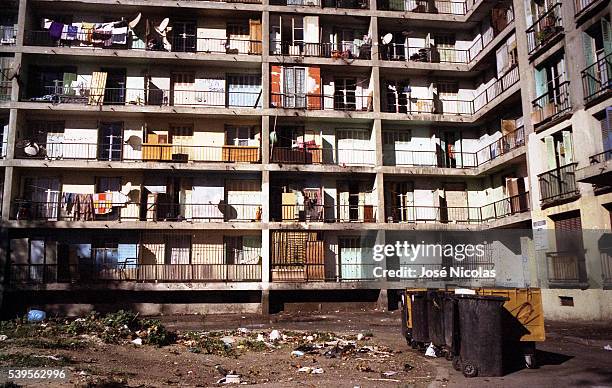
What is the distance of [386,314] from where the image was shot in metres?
25.8

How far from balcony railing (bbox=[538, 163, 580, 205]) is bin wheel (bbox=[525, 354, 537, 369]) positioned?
433 inches

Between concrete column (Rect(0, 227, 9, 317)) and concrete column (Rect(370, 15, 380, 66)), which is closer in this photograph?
→ concrete column (Rect(0, 227, 9, 317))

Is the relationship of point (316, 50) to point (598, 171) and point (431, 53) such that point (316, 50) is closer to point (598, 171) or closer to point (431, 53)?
point (431, 53)

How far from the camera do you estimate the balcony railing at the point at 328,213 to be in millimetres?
27688

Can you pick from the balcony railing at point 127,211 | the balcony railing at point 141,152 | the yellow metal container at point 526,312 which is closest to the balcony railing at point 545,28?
the balcony railing at point 141,152

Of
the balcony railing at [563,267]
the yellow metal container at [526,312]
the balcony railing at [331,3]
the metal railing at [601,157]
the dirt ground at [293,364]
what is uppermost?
the balcony railing at [331,3]

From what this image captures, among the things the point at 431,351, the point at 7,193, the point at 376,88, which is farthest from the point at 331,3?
the point at 431,351

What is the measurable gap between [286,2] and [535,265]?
19606mm

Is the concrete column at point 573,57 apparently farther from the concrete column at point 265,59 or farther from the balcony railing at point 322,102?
the concrete column at point 265,59

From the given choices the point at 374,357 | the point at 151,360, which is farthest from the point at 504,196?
the point at 151,360

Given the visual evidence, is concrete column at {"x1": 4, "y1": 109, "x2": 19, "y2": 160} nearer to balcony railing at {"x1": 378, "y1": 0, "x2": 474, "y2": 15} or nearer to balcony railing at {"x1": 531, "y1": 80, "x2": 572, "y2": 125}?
balcony railing at {"x1": 378, "y1": 0, "x2": 474, "y2": 15}

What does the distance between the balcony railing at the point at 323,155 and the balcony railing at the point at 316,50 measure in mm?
5320

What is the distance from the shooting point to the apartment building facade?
26328 mm

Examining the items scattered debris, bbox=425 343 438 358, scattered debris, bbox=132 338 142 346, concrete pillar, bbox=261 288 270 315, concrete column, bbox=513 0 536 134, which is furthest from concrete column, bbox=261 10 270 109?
scattered debris, bbox=425 343 438 358
